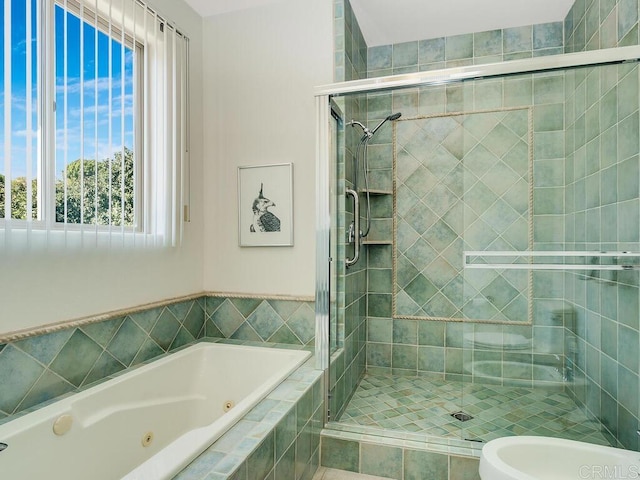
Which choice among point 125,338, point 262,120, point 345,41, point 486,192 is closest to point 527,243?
point 486,192

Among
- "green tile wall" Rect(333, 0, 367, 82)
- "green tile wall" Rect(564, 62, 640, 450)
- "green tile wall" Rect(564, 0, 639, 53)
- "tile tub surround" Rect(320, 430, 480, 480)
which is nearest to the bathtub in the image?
"tile tub surround" Rect(320, 430, 480, 480)

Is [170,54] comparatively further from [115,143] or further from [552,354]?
[552,354]

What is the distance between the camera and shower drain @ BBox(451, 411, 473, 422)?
6.13 feet

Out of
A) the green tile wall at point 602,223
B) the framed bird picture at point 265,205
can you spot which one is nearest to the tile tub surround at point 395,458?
the green tile wall at point 602,223

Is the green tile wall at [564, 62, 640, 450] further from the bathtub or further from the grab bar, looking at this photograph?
the bathtub

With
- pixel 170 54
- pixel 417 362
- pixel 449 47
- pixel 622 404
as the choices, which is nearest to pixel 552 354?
pixel 622 404

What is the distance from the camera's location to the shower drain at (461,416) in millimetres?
1870

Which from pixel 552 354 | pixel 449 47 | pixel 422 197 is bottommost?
pixel 552 354

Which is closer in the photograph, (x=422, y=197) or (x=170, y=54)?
(x=170, y=54)

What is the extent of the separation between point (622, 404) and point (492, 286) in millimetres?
715

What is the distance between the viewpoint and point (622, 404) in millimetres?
1649

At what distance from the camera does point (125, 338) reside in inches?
76.6

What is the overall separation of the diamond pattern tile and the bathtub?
0.94 meters

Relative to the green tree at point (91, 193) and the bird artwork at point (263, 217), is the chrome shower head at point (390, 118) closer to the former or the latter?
the bird artwork at point (263, 217)
